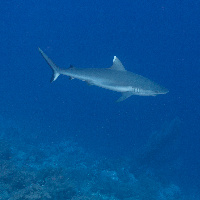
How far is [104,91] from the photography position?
2133 inches

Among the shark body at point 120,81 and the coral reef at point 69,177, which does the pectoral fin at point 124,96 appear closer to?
the shark body at point 120,81

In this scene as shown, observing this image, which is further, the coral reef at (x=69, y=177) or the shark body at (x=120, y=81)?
the coral reef at (x=69, y=177)

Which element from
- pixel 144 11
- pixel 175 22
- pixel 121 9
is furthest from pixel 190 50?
pixel 121 9

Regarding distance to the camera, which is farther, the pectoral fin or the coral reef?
the coral reef

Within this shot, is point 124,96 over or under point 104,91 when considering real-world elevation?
under

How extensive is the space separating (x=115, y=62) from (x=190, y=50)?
112943 millimetres

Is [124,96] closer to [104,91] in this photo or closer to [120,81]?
[120,81]

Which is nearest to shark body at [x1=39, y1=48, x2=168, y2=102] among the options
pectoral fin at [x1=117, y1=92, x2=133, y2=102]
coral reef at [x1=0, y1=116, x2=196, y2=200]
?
pectoral fin at [x1=117, y1=92, x2=133, y2=102]

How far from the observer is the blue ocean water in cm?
2092

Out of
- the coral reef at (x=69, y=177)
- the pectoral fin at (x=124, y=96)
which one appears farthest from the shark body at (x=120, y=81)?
the coral reef at (x=69, y=177)

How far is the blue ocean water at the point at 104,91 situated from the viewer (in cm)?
2092

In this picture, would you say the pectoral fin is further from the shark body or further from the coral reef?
the coral reef

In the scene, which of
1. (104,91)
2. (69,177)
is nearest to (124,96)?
(69,177)

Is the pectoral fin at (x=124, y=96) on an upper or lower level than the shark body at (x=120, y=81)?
lower
